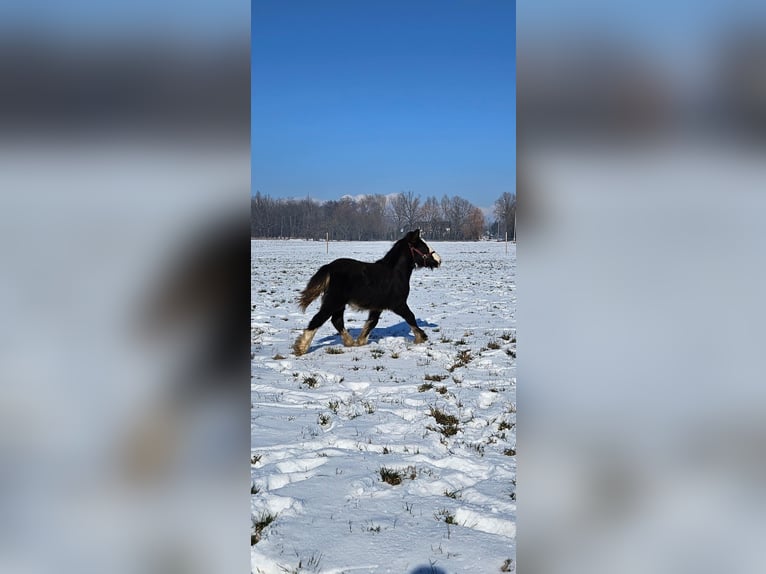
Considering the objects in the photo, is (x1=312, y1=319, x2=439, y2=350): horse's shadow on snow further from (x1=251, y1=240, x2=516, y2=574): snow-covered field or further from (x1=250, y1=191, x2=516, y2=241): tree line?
(x1=250, y1=191, x2=516, y2=241): tree line

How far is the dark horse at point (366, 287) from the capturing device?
6543mm

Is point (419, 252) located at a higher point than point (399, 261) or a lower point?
higher

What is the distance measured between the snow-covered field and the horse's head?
1.19 m

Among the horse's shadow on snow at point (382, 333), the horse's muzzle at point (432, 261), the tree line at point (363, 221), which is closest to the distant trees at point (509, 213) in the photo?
the horse's muzzle at point (432, 261)

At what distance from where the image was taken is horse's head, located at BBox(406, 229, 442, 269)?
7.70 metres

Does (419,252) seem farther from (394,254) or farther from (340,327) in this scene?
(340,327)

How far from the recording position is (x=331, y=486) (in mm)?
2777

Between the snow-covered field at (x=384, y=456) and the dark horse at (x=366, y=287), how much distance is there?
287mm

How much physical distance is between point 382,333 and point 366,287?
4.63ft

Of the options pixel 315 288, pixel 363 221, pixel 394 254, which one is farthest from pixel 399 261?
pixel 363 221

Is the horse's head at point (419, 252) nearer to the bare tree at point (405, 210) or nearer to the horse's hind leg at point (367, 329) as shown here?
the horse's hind leg at point (367, 329)

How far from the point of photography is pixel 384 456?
10.8 ft

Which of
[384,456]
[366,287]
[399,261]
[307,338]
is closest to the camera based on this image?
[384,456]
